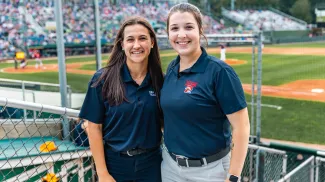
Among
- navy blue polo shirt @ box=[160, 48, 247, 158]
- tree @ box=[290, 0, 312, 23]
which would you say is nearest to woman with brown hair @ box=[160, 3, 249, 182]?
navy blue polo shirt @ box=[160, 48, 247, 158]

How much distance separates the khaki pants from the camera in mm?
2008

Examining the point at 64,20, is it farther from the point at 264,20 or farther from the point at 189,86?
the point at 264,20

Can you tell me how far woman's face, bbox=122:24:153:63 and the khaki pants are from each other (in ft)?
2.06

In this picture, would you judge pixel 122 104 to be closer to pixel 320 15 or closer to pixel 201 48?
pixel 201 48

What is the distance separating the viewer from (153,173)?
2.21 meters

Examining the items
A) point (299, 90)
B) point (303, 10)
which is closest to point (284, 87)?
point (299, 90)

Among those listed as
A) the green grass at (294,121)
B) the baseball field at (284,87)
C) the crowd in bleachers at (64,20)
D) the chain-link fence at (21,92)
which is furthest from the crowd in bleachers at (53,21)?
the chain-link fence at (21,92)

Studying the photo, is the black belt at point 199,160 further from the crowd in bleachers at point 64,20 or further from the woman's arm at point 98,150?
the crowd in bleachers at point 64,20

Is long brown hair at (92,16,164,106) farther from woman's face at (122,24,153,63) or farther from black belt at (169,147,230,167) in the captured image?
black belt at (169,147,230,167)

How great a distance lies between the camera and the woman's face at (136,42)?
2082mm

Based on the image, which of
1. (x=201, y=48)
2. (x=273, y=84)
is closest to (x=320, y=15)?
(x=273, y=84)

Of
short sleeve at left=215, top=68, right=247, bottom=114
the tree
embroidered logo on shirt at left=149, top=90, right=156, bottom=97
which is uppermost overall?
the tree

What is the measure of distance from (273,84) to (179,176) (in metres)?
13.3

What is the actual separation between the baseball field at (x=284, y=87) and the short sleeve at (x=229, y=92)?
16.6 ft
